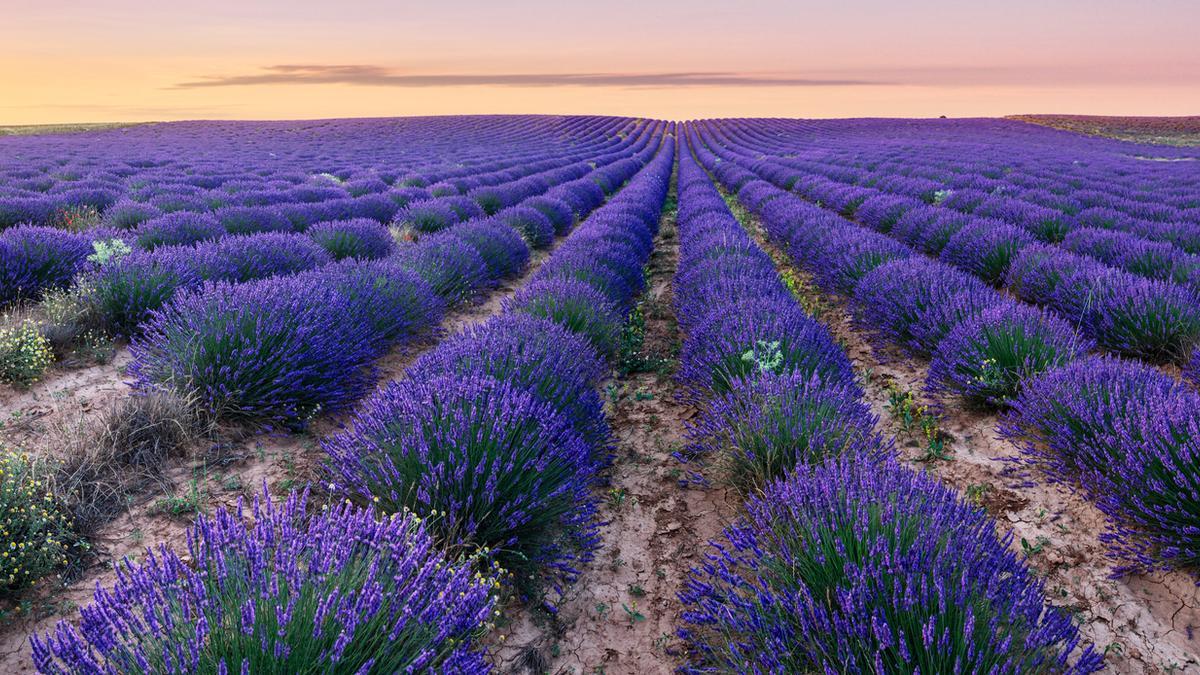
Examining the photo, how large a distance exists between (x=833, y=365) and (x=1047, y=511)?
123 centimetres

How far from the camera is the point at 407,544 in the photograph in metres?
1.68

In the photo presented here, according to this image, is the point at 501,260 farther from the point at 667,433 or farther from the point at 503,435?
the point at 503,435

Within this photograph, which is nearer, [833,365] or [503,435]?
[503,435]

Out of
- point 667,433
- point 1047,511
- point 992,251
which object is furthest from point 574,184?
point 1047,511

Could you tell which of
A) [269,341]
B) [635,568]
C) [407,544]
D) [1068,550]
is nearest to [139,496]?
[269,341]

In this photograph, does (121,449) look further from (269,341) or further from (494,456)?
(494,456)

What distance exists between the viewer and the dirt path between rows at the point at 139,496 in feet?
6.70

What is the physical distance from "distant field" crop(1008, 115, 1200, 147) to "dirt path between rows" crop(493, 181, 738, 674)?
43.3 m

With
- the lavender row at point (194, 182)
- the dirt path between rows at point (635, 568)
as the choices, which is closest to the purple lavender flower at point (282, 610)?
the dirt path between rows at point (635, 568)

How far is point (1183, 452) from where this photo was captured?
7.97 ft

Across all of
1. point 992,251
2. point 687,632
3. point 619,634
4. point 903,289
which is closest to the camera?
point 687,632

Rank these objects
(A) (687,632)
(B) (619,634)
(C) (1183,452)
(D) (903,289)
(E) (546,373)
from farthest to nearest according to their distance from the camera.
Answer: (D) (903,289) → (E) (546,373) → (C) (1183,452) → (B) (619,634) → (A) (687,632)

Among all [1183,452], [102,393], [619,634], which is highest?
[1183,452]

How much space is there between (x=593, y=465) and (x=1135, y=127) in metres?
55.8
